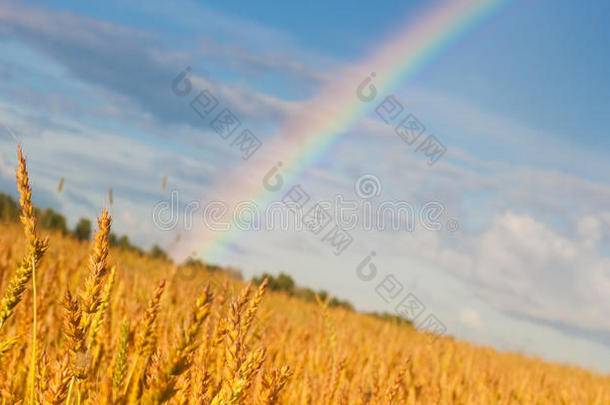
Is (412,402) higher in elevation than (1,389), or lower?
higher

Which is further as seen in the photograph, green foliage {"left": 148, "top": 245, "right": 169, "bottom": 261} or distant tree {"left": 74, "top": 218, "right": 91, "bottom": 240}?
distant tree {"left": 74, "top": 218, "right": 91, "bottom": 240}

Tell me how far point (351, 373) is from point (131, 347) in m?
2.23

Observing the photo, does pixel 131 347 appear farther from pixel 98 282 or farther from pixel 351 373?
pixel 351 373

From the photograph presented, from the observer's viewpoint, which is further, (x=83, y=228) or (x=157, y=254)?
(x=83, y=228)

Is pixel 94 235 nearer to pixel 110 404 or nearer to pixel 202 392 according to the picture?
pixel 202 392

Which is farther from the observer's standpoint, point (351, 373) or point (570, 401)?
point (570, 401)

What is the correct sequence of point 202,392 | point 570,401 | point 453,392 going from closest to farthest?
1. point 202,392
2. point 453,392
3. point 570,401

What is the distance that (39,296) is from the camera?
8.41 ft

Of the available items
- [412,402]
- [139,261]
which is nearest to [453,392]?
[412,402]

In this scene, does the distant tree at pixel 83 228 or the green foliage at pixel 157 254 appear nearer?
the green foliage at pixel 157 254

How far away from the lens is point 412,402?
3135mm

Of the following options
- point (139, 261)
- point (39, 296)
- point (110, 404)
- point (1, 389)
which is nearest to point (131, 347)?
point (39, 296)

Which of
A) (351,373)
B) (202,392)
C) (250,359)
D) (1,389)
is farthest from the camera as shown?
(351,373)

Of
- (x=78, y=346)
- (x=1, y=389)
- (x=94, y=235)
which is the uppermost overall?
(x=94, y=235)
